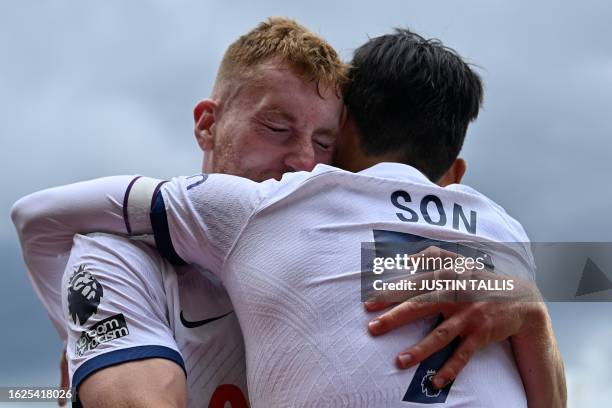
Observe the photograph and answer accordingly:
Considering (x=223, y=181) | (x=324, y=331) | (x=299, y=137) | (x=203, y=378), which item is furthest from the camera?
(x=299, y=137)

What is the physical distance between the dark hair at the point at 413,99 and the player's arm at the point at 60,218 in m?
1.18

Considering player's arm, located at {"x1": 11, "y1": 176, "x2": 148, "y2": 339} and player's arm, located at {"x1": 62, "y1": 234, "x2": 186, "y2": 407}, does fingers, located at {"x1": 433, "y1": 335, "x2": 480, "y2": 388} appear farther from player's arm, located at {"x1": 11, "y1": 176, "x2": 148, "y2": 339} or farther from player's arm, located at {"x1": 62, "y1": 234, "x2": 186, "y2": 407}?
player's arm, located at {"x1": 11, "y1": 176, "x2": 148, "y2": 339}

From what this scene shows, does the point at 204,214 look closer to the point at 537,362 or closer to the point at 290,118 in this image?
the point at 290,118

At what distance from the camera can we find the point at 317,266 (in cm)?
296

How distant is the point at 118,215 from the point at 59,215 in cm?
29

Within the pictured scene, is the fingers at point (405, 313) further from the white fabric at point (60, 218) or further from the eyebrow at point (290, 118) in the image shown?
the eyebrow at point (290, 118)

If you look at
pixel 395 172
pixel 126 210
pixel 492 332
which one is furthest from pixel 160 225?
pixel 492 332

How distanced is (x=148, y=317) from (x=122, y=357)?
0.20 m

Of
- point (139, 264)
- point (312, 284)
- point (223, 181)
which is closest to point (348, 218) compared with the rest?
point (312, 284)

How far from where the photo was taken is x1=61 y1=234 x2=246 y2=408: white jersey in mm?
3139

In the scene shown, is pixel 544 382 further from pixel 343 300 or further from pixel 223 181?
pixel 223 181

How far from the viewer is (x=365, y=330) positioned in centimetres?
294

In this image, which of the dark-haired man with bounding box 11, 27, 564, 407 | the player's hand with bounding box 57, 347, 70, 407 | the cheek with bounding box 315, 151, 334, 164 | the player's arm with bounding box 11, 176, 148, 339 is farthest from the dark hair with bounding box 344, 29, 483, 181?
the player's hand with bounding box 57, 347, 70, 407

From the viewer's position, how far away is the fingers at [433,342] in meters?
2.91
